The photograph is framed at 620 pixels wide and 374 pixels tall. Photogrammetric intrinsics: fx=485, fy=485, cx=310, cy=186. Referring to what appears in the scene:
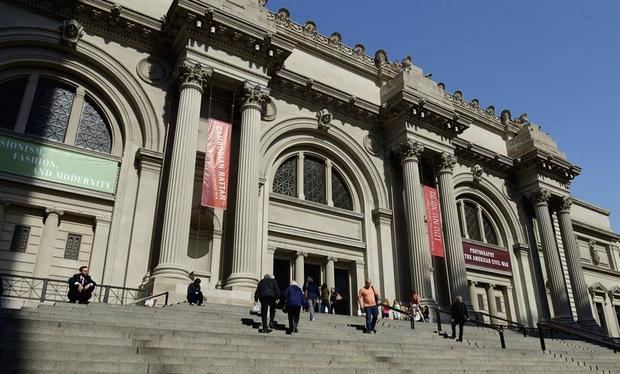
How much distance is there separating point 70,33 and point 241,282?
1060cm

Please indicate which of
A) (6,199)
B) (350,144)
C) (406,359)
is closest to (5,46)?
(6,199)

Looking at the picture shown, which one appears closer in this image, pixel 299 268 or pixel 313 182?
pixel 299 268

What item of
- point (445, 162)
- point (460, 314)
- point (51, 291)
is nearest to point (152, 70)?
point (51, 291)

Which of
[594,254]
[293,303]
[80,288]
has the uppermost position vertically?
[594,254]

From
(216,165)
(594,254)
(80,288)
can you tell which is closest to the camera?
(80,288)

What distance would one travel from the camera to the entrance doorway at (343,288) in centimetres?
2140

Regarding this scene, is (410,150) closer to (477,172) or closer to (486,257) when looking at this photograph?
(477,172)

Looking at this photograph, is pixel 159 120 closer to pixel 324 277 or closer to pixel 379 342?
pixel 324 277

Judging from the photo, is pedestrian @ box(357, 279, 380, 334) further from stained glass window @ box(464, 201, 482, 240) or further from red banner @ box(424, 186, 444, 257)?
stained glass window @ box(464, 201, 482, 240)

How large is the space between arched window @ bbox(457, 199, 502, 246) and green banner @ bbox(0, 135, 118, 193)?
18885 millimetres

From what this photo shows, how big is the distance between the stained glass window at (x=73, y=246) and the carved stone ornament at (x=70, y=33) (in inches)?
266

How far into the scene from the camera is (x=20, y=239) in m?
15.1

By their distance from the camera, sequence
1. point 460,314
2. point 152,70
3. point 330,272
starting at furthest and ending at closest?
1. point 330,272
2. point 152,70
3. point 460,314

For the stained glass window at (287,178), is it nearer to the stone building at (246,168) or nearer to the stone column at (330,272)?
the stone building at (246,168)
